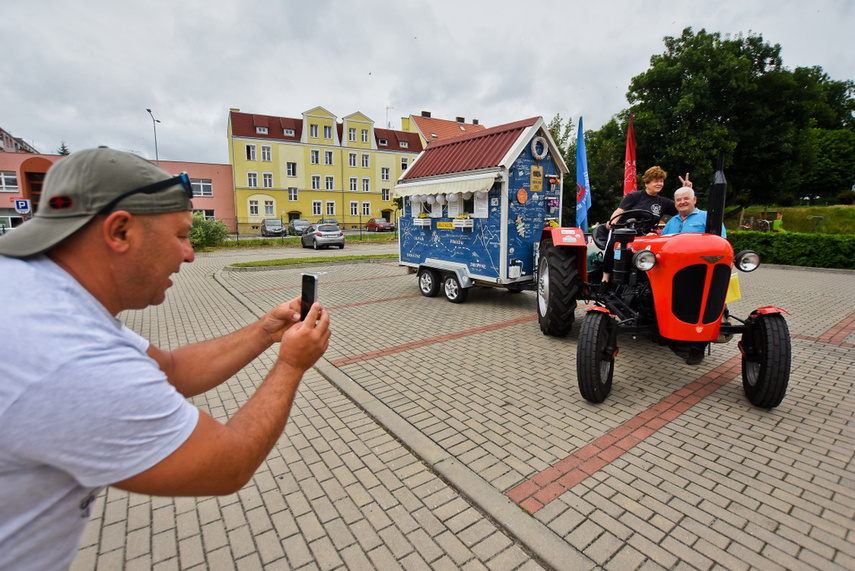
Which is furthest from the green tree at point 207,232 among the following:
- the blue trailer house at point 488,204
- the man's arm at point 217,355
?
the man's arm at point 217,355

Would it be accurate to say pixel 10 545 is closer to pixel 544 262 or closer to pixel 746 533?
pixel 746 533

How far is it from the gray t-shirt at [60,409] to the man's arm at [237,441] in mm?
38

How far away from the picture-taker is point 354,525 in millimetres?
2504

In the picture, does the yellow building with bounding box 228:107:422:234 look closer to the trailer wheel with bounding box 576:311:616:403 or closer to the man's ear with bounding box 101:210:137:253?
the trailer wheel with bounding box 576:311:616:403

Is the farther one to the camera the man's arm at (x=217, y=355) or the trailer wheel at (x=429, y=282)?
the trailer wheel at (x=429, y=282)

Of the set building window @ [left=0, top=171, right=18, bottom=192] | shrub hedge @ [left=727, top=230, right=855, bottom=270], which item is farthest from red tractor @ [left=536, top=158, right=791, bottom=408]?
building window @ [left=0, top=171, right=18, bottom=192]

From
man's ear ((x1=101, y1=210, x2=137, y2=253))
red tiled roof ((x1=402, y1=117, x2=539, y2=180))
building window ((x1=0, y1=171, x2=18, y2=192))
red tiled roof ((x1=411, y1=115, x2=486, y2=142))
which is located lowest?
man's ear ((x1=101, y1=210, x2=137, y2=253))

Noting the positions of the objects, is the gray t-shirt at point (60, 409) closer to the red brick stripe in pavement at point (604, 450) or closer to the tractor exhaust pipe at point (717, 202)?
the red brick stripe in pavement at point (604, 450)

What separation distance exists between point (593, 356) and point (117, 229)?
359 cm

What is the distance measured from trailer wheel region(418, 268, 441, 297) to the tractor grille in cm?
590

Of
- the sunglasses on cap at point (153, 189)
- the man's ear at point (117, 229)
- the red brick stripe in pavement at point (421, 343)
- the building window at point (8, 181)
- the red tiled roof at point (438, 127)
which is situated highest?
the red tiled roof at point (438, 127)

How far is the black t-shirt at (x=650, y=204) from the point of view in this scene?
5.24m

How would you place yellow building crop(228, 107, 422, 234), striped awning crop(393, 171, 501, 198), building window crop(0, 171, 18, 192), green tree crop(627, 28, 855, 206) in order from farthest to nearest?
yellow building crop(228, 107, 422, 234), building window crop(0, 171, 18, 192), green tree crop(627, 28, 855, 206), striped awning crop(393, 171, 501, 198)

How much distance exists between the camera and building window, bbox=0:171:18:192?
3441 centimetres
